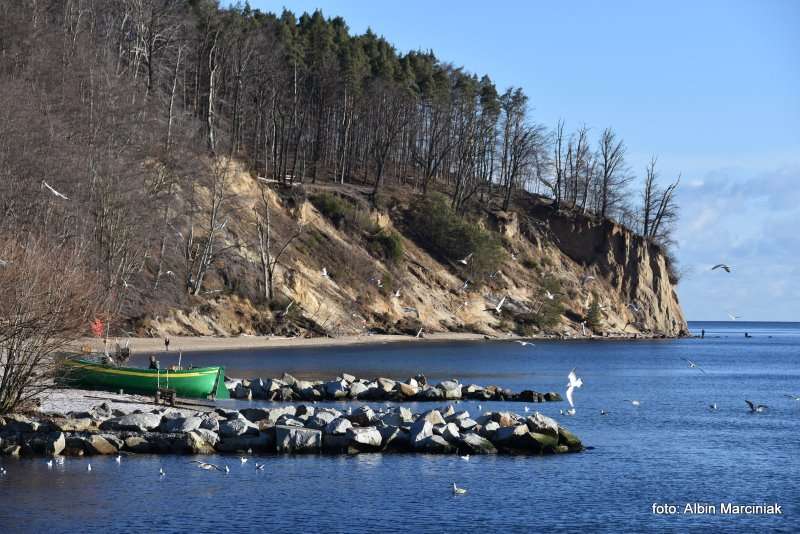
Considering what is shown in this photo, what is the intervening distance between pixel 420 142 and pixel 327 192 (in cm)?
3476

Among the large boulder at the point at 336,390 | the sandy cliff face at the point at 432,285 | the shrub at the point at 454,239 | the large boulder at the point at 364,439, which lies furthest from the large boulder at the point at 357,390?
the shrub at the point at 454,239

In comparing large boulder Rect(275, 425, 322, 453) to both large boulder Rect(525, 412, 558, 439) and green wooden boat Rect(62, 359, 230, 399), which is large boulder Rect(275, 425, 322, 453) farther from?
green wooden boat Rect(62, 359, 230, 399)

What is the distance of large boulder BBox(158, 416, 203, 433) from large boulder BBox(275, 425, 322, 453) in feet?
7.19

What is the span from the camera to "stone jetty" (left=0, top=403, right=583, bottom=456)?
26906 mm

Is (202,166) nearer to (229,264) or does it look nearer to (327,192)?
(229,264)

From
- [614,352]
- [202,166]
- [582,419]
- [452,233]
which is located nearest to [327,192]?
[452,233]

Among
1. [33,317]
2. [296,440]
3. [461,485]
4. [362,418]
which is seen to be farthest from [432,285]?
[461,485]

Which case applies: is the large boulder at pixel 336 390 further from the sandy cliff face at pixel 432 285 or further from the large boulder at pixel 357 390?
the sandy cliff face at pixel 432 285

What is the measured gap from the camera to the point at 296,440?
2866 centimetres

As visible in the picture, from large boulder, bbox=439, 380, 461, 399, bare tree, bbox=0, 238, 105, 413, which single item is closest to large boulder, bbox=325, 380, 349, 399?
large boulder, bbox=439, 380, 461, 399

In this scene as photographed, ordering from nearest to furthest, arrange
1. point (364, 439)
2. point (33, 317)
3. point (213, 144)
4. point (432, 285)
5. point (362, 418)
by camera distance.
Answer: point (33, 317)
point (364, 439)
point (362, 418)
point (213, 144)
point (432, 285)

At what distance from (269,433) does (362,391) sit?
1368cm

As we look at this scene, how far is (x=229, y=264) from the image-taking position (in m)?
73.9

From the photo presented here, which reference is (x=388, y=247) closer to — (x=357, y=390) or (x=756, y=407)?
(x=357, y=390)
